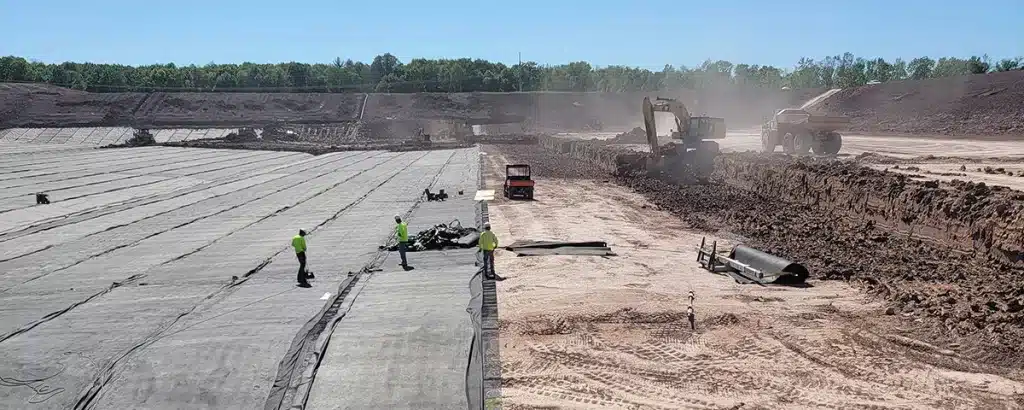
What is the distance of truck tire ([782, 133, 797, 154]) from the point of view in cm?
3709

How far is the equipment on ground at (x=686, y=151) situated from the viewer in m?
31.8

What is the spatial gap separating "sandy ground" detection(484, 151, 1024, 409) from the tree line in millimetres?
99914

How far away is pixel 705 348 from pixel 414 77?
131153mm

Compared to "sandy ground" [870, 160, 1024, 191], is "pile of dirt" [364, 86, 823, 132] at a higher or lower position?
higher

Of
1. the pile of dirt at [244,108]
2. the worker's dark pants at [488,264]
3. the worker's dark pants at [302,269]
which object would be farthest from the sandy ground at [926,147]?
the pile of dirt at [244,108]

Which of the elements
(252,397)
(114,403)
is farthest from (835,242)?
(114,403)

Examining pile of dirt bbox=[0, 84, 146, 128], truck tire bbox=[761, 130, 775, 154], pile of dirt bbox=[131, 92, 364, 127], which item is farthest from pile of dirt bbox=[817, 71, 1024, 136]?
pile of dirt bbox=[0, 84, 146, 128]

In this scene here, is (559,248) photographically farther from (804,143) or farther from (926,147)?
(926,147)

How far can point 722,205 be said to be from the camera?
25.1 m

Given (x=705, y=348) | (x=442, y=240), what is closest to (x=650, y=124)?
(x=442, y=240)

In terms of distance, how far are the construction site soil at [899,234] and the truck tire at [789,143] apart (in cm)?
734

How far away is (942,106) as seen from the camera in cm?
5447

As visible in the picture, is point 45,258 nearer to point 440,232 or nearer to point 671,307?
point 440,232

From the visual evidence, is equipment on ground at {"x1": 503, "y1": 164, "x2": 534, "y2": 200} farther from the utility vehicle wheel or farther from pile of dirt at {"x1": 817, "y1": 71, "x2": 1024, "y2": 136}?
pile of dirt at {"x1": 817, "y1": 71, "x2": 1024, "y2": 136}
